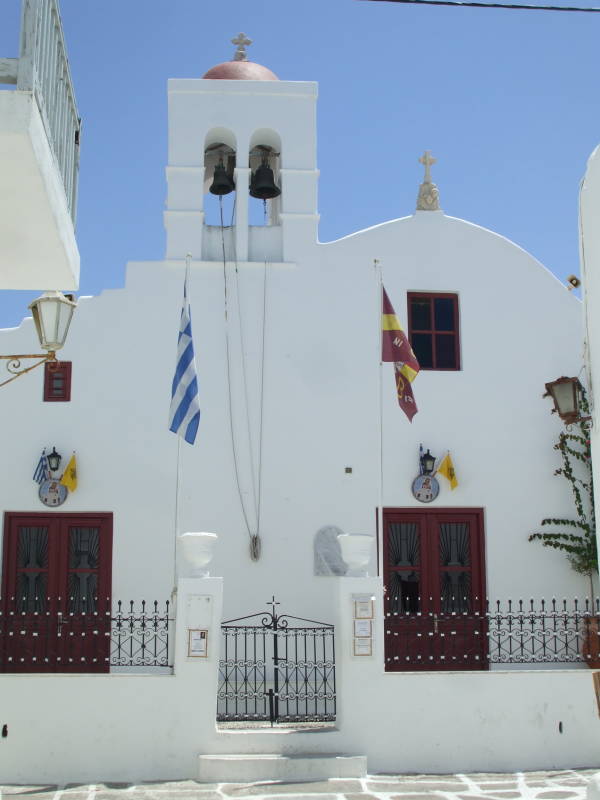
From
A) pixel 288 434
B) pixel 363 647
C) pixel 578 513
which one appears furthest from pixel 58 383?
pixel 578 513

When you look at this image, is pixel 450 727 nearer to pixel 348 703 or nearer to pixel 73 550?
pixel 348 703

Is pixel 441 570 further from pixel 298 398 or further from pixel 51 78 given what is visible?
pixel 51 78

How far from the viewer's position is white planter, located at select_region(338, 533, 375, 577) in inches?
416

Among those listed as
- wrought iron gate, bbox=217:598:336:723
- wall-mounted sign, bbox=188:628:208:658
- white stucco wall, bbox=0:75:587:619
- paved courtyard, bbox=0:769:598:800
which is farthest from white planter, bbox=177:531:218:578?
white stucco wall, bbox=0:75:587:619

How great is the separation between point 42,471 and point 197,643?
12.5 ft

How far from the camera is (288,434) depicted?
43.3 feet

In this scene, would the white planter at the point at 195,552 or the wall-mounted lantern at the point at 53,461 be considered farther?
the wall-mounted lantern at the point at 53,461

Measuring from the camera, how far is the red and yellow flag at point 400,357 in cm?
1156

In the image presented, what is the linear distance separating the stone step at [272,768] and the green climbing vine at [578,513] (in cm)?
467

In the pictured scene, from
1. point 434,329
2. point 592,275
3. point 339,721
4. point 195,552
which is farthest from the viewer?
point 434,329

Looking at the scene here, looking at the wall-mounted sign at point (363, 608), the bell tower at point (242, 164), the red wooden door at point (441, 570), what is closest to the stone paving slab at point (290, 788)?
the wall-mounted sign at point (363, 608)

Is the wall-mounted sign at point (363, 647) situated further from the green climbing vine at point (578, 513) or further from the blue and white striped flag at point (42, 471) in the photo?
A: the blue and white striped flag at point (42, 471)

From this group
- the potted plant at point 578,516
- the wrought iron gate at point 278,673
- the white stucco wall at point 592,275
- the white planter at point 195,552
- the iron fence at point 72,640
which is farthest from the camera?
the potted plant at point 578,516

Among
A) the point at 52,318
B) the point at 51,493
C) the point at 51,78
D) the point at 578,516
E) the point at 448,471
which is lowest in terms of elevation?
the point at 578,516
